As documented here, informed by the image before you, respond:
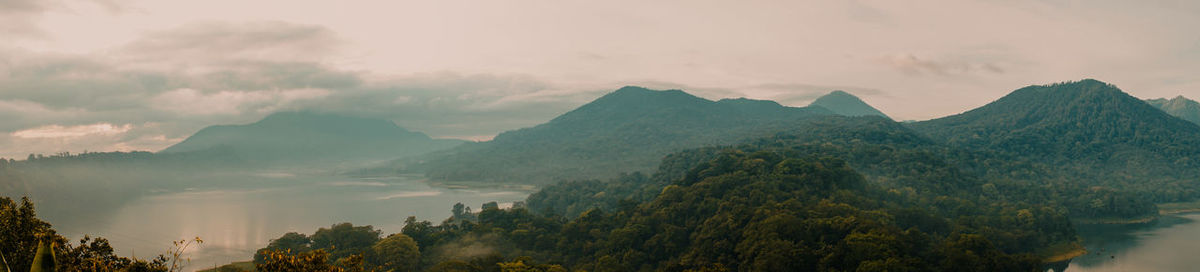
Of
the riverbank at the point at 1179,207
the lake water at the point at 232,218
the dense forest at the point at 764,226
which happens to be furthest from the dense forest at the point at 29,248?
the riverbank at the point at 1179,207

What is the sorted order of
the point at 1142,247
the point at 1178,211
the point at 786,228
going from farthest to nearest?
the point at 1178,211 → the point at 1142,247 → the point at 786,228

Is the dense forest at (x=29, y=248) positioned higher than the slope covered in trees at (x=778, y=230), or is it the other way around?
the dense forest at (x=29, y=248)

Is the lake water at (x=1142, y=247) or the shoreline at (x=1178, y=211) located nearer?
the lake water at (x=1142, y=247)

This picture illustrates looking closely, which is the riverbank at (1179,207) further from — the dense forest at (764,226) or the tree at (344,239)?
the tree at (344,239)

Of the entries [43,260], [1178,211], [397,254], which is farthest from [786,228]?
[1178,211]

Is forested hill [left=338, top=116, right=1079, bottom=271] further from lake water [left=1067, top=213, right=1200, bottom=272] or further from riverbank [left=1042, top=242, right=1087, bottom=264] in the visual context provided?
lake water [left=1067, top=213, right=1200, bottom=272]

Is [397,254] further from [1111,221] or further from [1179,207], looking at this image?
[1179,207]
